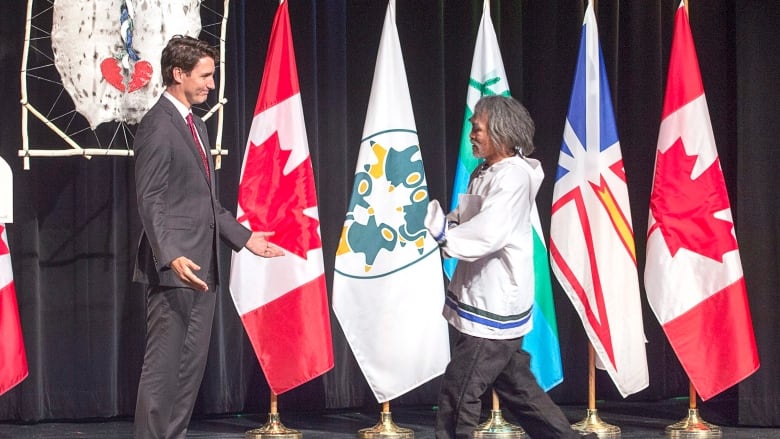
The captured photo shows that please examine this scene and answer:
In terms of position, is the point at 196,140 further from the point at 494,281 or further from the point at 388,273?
the point at 388,273

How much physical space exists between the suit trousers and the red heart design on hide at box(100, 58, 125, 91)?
4.44ft

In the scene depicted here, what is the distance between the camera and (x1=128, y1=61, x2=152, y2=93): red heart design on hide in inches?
179

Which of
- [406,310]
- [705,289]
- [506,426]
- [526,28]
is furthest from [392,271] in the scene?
[526,28]

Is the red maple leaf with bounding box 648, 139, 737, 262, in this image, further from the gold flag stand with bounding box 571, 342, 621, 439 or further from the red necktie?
the red necktie

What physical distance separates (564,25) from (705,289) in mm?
1751

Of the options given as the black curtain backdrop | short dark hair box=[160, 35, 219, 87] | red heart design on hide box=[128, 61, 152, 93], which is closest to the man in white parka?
short dark hair box=[160, 35, 219, 87]

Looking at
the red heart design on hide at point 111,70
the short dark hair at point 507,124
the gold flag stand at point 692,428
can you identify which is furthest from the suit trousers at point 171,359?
the gold flag stand at point 692,428

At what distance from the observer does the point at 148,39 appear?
454cm

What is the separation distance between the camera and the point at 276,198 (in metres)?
4.65

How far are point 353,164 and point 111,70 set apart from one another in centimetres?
151

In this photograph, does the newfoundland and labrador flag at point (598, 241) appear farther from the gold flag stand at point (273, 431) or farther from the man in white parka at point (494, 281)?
the gold flag stand at point (273, 431)

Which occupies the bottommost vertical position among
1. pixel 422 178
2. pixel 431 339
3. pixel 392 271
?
pixel 431 339

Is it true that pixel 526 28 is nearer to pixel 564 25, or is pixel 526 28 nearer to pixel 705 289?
A: pixel 564 25

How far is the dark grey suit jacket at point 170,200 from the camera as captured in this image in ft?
11.1
